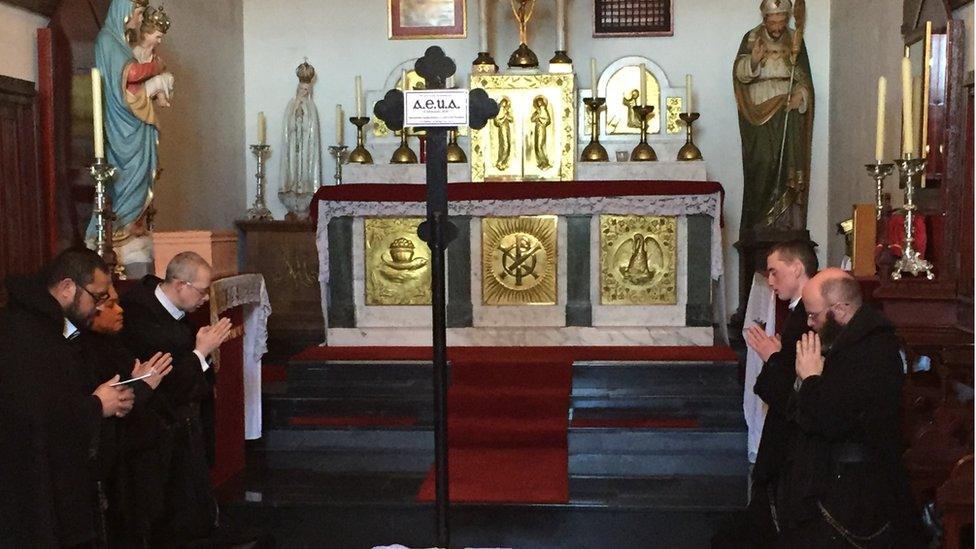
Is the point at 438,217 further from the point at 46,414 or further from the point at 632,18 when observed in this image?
the point at 632,18

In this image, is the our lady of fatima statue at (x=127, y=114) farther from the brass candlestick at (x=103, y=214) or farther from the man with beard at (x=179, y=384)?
the man with beard at (x=179, y=384)

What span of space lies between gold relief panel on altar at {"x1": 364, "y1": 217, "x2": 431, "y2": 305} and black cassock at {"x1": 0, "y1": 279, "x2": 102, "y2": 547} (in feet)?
13.5

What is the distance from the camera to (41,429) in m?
4.13

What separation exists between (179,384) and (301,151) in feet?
17.7

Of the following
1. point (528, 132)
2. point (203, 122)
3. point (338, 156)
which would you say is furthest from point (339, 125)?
point (528, 132)

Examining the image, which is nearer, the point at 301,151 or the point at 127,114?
the point at 127,114

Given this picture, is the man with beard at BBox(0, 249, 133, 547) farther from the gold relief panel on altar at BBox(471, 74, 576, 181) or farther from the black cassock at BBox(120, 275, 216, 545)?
the gold relief panel on altar at BBox(471, 74, 576, 181)

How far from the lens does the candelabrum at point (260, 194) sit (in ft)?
33.6

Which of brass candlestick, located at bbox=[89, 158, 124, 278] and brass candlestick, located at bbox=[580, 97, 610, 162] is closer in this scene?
brass candlestick, located at bbox=[89, 158, 124, 278]

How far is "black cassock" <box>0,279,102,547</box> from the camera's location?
Result: 411cm

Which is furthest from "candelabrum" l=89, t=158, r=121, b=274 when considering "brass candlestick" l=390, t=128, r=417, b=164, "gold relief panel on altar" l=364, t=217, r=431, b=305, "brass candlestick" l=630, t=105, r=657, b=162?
"brass candlestick" l=630, t=105, r=657, b=162

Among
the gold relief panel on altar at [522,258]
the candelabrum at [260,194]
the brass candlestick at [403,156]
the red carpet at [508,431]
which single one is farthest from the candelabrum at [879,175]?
the candelabrum at [260,194]

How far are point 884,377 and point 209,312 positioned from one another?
11.7 feet

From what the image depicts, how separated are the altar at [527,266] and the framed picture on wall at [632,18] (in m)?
2.63
